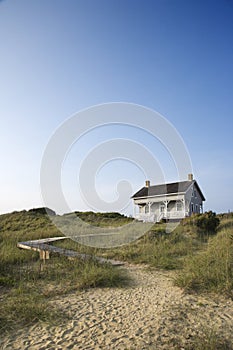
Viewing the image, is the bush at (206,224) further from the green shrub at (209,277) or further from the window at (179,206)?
the window at (179,206)

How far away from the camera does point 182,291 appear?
4.61 meters

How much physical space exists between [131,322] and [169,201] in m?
22.3

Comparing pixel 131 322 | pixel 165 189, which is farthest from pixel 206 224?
pixel 165 189

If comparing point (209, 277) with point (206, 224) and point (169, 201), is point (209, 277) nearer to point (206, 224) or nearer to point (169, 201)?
point (206, 224)

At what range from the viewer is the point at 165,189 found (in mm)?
26047

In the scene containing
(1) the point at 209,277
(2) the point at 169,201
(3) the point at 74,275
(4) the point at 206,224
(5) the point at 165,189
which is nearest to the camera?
(1) the point at 209,277

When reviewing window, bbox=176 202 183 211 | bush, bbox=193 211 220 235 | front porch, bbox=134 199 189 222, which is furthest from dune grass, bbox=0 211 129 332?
window, bbox=176 202 183 211

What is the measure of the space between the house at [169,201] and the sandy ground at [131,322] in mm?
18883

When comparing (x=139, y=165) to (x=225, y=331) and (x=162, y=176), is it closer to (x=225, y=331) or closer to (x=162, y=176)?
(x=162, y=176)

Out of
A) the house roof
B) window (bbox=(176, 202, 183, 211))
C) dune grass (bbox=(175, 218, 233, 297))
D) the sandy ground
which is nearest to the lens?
the sandy ground

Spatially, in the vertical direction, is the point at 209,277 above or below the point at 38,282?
above

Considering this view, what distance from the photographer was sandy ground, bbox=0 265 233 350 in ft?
9.60

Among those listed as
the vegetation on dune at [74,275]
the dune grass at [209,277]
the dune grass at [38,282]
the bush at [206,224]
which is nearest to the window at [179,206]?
the bush at [206,224]

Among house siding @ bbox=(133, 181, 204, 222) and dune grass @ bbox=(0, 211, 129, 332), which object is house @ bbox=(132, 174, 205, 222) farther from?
dune grass @ bbox=(0, 211, 129, 332)
